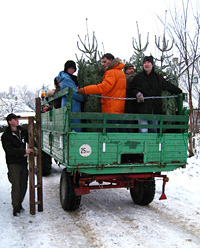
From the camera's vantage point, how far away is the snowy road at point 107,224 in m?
3.75

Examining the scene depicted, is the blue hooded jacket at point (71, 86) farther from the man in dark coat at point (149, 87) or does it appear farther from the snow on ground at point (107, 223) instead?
the snow on ground at point (107, 223)

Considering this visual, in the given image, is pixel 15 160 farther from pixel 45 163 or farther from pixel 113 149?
pixel 45 163

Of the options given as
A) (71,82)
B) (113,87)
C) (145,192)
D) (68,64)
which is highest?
(68,64)

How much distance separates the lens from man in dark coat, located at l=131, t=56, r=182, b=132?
4.83 metres

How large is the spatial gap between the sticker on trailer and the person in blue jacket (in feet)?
1.99

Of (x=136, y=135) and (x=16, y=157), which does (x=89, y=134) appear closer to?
(x=136, y=135)

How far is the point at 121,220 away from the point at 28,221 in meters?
1.61

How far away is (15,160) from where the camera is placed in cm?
488

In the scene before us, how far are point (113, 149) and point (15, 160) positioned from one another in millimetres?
1869

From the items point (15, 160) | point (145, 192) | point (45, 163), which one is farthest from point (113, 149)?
point (45, 163)

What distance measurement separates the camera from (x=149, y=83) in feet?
16.1

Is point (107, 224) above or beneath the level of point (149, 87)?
beneath

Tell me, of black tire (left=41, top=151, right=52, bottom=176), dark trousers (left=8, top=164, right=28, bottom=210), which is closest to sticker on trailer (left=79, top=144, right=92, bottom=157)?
dark trousers (left=8, top=164, right=28, bottom=210)

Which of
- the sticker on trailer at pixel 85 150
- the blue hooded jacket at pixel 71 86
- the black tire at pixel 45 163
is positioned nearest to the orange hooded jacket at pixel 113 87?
the blue hooded jacket at pixel 71 86
